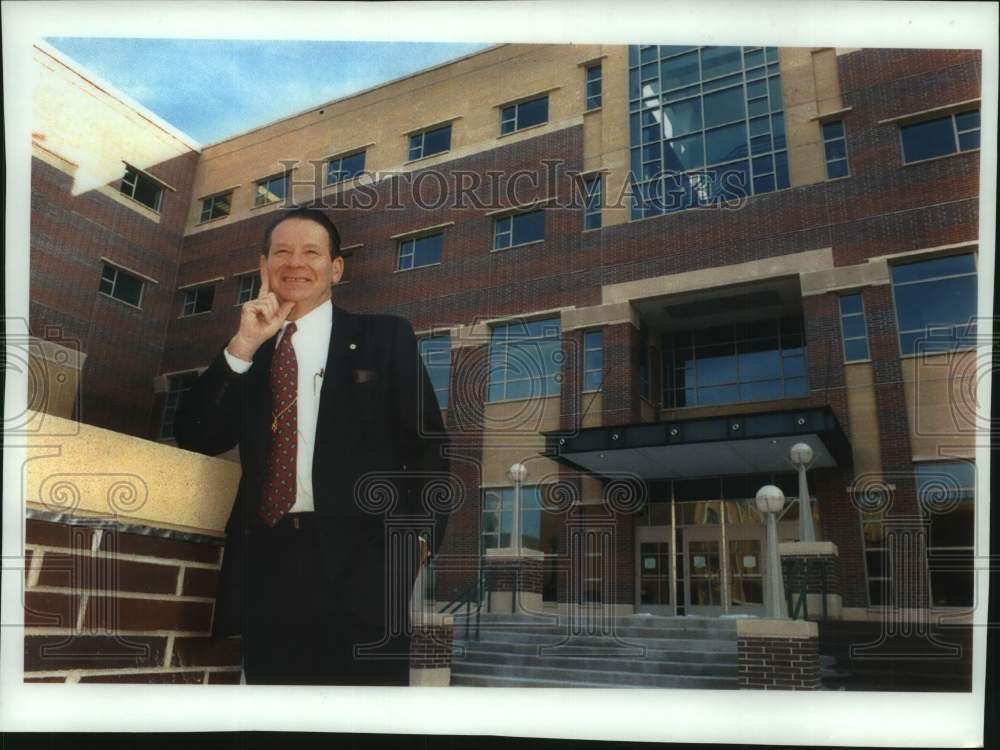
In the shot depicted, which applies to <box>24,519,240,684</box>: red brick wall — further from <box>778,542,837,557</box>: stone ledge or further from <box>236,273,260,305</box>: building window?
<box>778,542,837,557</box>: stone ledge

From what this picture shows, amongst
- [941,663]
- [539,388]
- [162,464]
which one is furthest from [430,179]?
[941,663]

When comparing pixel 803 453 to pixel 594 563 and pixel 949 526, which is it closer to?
pixel 949 526

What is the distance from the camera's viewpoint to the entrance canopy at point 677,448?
746cm

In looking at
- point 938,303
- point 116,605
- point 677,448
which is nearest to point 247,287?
point 116,605

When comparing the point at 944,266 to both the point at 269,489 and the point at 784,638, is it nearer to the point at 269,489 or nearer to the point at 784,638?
the point at 784,638

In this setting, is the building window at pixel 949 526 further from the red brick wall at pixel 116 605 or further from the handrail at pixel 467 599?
the red brick wall at pixel 116 605

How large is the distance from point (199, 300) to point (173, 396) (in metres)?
0.97

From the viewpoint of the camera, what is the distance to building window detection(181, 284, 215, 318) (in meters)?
8.39

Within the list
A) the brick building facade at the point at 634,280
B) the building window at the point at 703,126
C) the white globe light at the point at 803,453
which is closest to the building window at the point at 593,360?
the brick building facade at the point at 634,280

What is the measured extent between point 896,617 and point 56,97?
8.74 metres

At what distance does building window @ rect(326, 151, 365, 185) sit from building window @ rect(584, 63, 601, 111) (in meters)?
2.23

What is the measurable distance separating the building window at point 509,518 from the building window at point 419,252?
2.27 m

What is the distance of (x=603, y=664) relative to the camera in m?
7.20

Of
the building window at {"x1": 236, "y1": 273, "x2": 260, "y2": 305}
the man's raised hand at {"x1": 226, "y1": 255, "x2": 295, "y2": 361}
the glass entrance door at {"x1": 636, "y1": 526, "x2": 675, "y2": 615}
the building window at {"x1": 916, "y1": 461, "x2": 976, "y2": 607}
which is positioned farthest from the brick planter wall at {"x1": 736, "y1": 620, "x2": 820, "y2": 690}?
the building window at {"x1": 236, "y1": 273, "x2": 260, "y2": 305}
